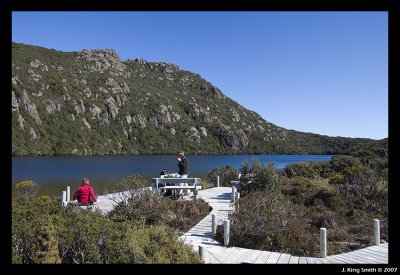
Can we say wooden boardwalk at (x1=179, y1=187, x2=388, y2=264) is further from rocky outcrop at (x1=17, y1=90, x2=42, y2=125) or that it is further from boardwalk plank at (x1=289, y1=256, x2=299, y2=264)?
rocky outcrop at (x1=17, y1=90, x2=42, y2=125)

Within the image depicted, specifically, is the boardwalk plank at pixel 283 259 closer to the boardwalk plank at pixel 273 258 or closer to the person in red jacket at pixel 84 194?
the boardwalk plank at pixel 273 258

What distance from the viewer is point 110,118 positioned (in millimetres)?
146250

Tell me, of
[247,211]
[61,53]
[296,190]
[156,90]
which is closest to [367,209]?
[296,190]

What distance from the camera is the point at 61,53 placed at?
183750mm

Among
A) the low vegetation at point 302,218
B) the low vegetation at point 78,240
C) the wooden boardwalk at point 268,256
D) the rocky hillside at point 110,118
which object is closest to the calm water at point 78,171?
the low vegetation at point 302,218

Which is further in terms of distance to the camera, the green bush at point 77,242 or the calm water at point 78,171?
the calm water at point 78,171

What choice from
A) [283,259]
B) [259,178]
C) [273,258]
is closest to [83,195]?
[273,258]

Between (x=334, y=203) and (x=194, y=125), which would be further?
(x=194, y=125)

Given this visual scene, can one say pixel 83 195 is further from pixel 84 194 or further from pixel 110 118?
pixel 110 118

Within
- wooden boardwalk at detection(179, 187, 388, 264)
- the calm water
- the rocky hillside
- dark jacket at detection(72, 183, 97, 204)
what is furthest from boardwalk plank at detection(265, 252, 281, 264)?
the rocky hillside

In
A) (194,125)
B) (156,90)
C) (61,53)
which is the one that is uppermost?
(61,53)

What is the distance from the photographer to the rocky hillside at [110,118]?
371 ft

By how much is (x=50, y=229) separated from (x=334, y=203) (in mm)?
11460
